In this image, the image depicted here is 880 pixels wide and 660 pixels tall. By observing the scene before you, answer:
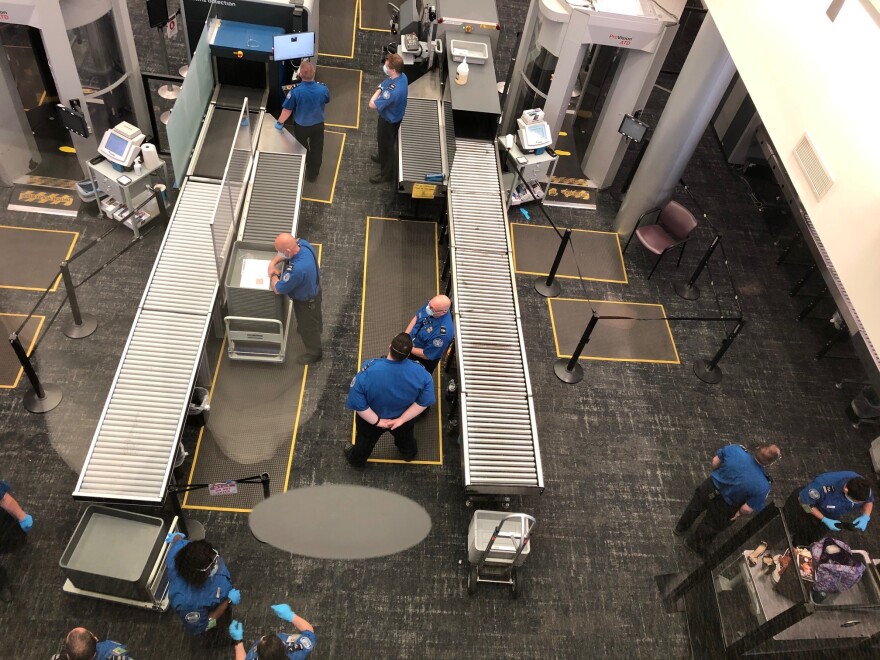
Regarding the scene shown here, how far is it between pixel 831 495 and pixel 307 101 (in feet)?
25.4

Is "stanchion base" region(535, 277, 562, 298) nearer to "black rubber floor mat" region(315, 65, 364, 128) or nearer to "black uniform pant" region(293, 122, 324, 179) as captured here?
"black uniform pant" region(293, 122, 324, 179)

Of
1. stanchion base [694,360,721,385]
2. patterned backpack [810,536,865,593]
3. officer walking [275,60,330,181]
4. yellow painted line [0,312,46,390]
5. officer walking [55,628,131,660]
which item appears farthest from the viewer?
officer walking [275,60,330,181]

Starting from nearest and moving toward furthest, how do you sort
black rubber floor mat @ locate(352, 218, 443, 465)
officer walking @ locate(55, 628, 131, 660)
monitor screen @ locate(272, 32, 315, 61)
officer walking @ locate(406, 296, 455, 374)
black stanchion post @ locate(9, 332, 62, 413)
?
officer walking @ locate(55, 628, 131, 660), officer walking @ locate(406, 296, 455, 374), black stanchion post @ locate(9, 332, 62, 413), black rubber floor mat @ locate(352, 218, 443, 465), monitor screen @ locate(272, 32, 315, 61)

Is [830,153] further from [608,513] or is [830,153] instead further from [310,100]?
[310,100]

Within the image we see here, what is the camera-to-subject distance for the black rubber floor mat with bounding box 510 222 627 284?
9.89m

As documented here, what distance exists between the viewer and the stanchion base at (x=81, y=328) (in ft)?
26.4

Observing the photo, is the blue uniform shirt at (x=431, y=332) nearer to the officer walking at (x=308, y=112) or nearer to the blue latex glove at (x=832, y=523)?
the officer walking at (x=308, y=112)


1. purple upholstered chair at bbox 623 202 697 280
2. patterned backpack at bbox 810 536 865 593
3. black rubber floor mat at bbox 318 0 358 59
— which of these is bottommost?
black rubber floor mat at bbox 318 0 358 59

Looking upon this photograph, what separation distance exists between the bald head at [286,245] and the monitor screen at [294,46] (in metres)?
3.95

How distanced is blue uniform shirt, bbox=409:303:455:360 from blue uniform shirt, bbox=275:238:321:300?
1.20 m

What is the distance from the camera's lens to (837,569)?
5863mm

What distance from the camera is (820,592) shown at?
573 centimetres

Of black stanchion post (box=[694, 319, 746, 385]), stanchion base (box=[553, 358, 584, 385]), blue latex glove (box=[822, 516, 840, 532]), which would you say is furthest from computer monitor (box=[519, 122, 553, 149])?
blue latex glove (box=[822, 516, 840, 532])

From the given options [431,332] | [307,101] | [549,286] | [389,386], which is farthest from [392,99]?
[389,386]
